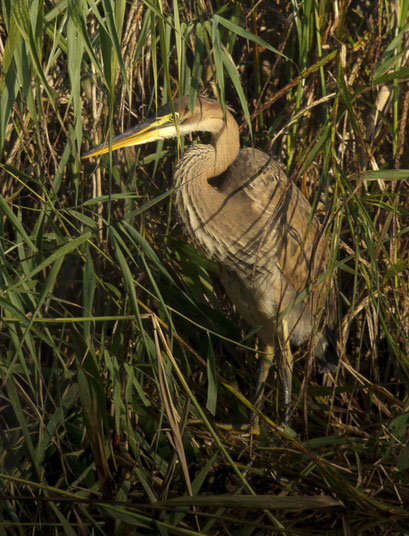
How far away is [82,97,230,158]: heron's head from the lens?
2.22 metres

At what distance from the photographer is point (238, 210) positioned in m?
2.43

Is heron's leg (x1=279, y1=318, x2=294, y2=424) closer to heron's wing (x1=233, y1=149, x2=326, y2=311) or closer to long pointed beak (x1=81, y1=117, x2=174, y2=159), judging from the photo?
heron's wing (x1=233, y1=149, x2=326, y2=311)

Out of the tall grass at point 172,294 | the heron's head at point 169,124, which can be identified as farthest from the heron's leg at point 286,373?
the heron's head at point 169,124

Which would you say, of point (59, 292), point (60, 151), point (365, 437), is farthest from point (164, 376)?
point (60, 151)

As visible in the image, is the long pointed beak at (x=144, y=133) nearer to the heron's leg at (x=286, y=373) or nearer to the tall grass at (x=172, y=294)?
the tall grass at (x=172, y=294)

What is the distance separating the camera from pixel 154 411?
2.08 metres

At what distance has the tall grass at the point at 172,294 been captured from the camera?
162 centimetres

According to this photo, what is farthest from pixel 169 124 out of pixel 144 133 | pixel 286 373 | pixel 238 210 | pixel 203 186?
pixel 286 373

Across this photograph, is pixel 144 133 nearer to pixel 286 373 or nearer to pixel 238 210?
pixel 238 210

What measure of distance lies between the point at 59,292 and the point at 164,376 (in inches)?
39.1

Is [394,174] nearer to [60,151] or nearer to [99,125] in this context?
[99,125]

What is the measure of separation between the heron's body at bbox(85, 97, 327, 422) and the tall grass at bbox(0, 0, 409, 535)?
0.10m

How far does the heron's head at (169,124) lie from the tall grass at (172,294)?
0.24ft

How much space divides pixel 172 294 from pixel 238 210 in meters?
0.35
